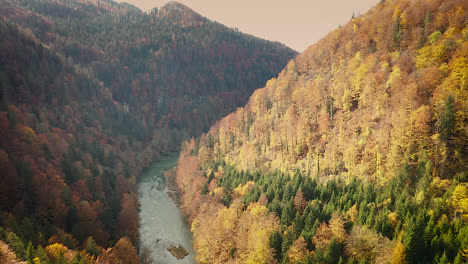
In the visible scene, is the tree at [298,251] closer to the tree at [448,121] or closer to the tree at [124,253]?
the tree at [448,121]

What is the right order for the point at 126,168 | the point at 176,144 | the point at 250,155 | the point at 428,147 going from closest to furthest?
the point at 428,147 < the point at 250,155 < the point at 126,168 < the point at 176,144

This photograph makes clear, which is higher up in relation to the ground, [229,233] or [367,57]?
[367,57]

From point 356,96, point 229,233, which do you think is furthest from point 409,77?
point 229,233

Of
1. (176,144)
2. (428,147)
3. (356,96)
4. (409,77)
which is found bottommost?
(176,144)

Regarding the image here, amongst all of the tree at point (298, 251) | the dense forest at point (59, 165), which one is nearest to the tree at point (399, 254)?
the tree at point (298, 251)

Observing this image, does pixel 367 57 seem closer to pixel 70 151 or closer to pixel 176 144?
pixel 70 151

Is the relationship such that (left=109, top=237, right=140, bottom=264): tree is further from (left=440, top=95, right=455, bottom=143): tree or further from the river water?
(left=440, top=95, right=455, bottom=143): tree
